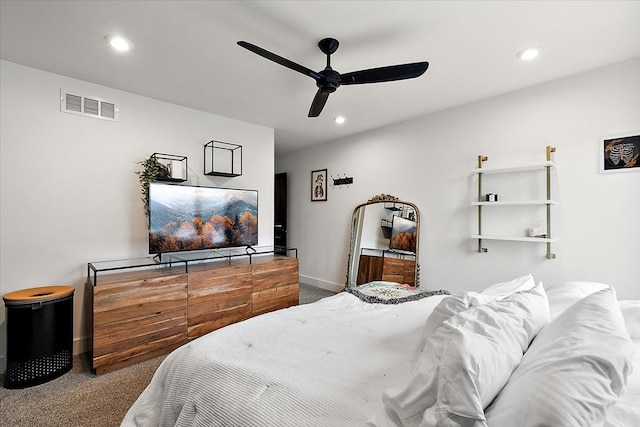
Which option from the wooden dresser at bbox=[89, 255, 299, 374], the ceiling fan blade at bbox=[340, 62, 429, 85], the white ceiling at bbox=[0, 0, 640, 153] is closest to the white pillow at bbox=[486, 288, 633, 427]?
the ceiling fan blade at bbox=[340, 62, 429, 85]

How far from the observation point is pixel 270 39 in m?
2.17

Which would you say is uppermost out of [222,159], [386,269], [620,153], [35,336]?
[222,159]

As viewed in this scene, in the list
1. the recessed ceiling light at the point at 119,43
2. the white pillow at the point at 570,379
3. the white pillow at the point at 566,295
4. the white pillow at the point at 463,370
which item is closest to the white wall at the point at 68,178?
the recessed ceiling light at the point at 119,43

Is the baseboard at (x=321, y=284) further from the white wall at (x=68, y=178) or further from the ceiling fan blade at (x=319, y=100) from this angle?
the ceiling fan blade at (x=319, y=100)

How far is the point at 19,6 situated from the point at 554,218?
4.42 m

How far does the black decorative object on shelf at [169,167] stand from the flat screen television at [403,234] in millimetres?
2758

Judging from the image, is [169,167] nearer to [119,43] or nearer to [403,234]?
[119,43]

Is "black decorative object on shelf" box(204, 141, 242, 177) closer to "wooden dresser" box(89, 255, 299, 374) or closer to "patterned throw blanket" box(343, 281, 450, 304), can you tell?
"wooden dresser" box(89, 255, 299, 374)

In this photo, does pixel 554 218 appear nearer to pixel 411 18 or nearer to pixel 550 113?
pixel 550 113

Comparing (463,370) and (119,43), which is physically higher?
(119,43)

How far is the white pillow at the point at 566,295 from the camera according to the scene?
150 centimetres

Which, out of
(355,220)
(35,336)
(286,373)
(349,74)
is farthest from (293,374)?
(355,220)

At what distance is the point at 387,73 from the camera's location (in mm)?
2027

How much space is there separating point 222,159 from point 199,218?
3.07ft
